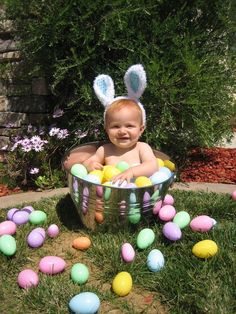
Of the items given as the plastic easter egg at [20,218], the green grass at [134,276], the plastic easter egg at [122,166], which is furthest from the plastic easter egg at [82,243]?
the plastic easter egg at [122,166]

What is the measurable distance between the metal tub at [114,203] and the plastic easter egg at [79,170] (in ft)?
0.40

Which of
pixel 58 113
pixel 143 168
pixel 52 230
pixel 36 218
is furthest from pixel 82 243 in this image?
pixel 58 113

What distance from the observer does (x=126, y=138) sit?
9.66 feet

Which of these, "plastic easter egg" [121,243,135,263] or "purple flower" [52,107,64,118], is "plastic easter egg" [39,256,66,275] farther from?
"purple flower" [52,107,64,118]

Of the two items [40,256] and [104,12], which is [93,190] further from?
[104,12]

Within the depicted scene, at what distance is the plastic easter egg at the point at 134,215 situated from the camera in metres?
2.52

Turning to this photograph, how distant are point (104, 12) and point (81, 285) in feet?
7.29

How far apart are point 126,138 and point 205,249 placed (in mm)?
1014

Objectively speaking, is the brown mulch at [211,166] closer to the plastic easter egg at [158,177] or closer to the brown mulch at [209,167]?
the brown mulch at [209,167]

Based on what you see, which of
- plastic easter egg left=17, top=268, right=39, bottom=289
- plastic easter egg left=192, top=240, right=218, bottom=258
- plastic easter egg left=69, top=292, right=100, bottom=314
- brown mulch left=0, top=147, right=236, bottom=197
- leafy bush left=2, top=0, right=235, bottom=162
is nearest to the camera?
plastic easter egg left=69, top=292, right=100, bottom=314

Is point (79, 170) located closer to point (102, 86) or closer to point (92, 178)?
point (92, 178)

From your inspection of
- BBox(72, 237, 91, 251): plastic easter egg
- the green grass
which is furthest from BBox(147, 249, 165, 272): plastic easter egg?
BBox(72, 237, 91, 251): plastic easter egg

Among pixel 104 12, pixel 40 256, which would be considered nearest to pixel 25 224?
pixel 40 256

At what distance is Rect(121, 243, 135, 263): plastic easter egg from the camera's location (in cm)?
233
